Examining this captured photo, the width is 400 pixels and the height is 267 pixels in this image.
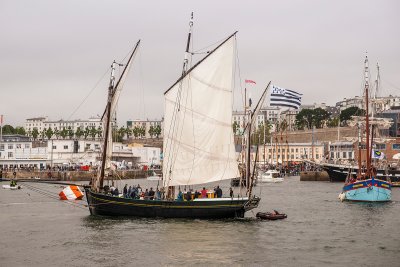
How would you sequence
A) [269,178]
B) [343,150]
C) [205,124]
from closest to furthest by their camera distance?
[205,124] < [269,178] < [343,150]

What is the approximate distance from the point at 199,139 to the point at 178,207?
6747mm

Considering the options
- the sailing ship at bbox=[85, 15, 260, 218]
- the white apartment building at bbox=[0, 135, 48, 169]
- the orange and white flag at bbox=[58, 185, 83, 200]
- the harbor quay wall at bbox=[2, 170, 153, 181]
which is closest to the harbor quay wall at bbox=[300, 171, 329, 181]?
the harbor quay wall at bbox=[2, 170, 153, 181]

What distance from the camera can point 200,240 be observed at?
42.2 meters

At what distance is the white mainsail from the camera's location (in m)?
52.4

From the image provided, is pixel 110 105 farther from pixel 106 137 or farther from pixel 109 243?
pixel 109 243

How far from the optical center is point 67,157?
16800 centimetres

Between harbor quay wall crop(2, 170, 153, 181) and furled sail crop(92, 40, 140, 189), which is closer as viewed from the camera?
furled sail crop(92, 40, 140, 189)

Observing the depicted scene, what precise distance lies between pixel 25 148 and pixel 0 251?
133283mm

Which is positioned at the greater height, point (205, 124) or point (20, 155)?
point (205, 124)

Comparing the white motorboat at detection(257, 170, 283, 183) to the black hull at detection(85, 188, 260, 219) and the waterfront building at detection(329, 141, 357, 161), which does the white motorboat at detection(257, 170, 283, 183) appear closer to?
the waterfront building at detection(329, 141, 357, 161)

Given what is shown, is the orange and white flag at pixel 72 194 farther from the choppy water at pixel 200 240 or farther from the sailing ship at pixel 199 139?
the sailing ship at pixel 199 139

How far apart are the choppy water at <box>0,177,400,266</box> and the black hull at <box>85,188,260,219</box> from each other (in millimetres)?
921

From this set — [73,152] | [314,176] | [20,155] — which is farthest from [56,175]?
[314,176]

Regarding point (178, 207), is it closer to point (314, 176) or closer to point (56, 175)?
point (56, 175)
